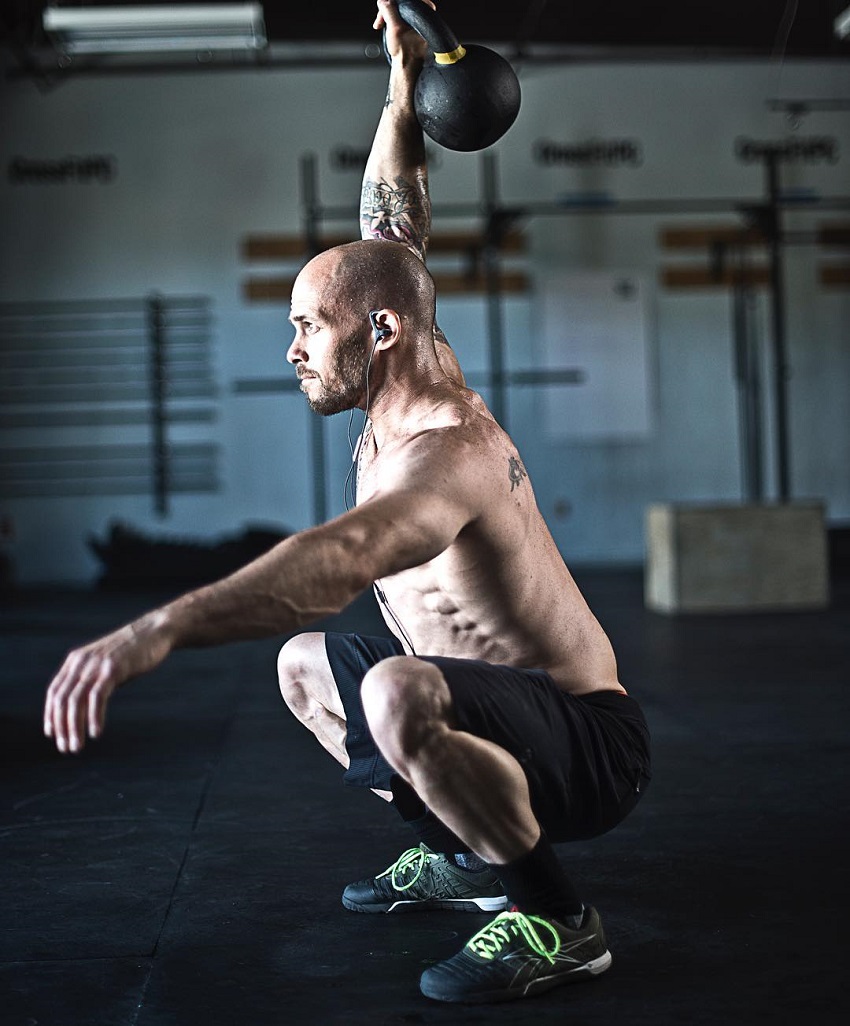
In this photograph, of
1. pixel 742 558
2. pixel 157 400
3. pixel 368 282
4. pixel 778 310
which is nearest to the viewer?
pixel 368 282

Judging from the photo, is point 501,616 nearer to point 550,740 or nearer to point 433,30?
point 550,740

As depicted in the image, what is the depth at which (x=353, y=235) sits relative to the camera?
7.95 m

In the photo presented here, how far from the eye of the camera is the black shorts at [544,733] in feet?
4.74

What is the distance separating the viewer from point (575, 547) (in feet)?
26.3

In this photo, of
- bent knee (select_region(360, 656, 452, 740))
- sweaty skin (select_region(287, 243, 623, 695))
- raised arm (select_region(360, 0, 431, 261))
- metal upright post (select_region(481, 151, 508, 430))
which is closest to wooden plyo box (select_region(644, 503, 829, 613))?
metal upright post (select_region(481, 151, 508, 430))

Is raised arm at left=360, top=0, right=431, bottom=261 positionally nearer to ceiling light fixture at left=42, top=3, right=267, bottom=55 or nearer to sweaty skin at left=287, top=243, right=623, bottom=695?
sweaty skin at left=287, top=243, right=623, bottom=695

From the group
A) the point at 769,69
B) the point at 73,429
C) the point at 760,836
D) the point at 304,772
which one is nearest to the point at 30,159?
the point at 73,429

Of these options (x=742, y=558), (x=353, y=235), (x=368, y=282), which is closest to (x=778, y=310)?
(x=742, y=558)

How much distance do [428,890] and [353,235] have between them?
6630 millimetres

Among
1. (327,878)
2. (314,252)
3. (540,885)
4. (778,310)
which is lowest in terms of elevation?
(327,878)

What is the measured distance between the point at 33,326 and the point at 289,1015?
7011 millimetres

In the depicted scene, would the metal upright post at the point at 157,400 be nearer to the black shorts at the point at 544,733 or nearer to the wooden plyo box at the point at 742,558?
the wooden plyo box at the point at 742,558

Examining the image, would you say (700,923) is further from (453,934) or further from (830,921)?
(453,934)

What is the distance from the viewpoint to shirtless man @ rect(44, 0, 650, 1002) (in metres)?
1.30
